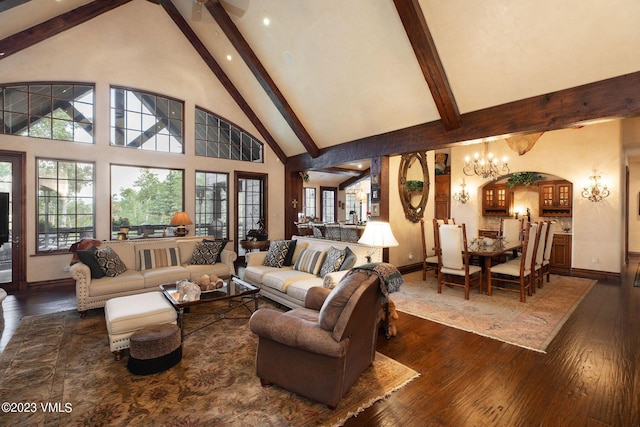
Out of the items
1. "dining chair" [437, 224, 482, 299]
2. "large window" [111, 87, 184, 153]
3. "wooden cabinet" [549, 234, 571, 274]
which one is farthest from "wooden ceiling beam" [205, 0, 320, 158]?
"wooden cabinet" [549, 234, 571, 274]

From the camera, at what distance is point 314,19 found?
4594 millimetres

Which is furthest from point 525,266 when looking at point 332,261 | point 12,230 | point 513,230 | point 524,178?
point 12,230

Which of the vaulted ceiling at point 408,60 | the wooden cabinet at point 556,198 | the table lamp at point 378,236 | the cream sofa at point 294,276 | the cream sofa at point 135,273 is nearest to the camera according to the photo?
the vaulted ceiling at point 408,60

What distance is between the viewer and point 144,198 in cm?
643

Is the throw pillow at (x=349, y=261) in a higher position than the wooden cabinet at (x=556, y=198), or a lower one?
lower

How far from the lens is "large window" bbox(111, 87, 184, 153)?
240 inches

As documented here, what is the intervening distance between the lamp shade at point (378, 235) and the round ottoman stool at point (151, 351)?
226 centimetres

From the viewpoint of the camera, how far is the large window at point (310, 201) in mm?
11609

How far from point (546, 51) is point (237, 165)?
20.4 ft

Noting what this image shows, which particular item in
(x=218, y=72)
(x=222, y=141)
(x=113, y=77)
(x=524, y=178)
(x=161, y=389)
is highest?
(x=218, y=72)

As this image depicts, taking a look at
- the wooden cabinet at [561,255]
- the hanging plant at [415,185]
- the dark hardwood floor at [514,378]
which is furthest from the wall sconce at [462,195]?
the dark hardwood floor at [514,378]

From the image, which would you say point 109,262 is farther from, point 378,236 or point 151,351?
point 378,236

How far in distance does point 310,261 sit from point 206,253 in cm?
191

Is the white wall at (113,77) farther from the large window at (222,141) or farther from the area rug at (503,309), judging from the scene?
the area rug at (503,309)
